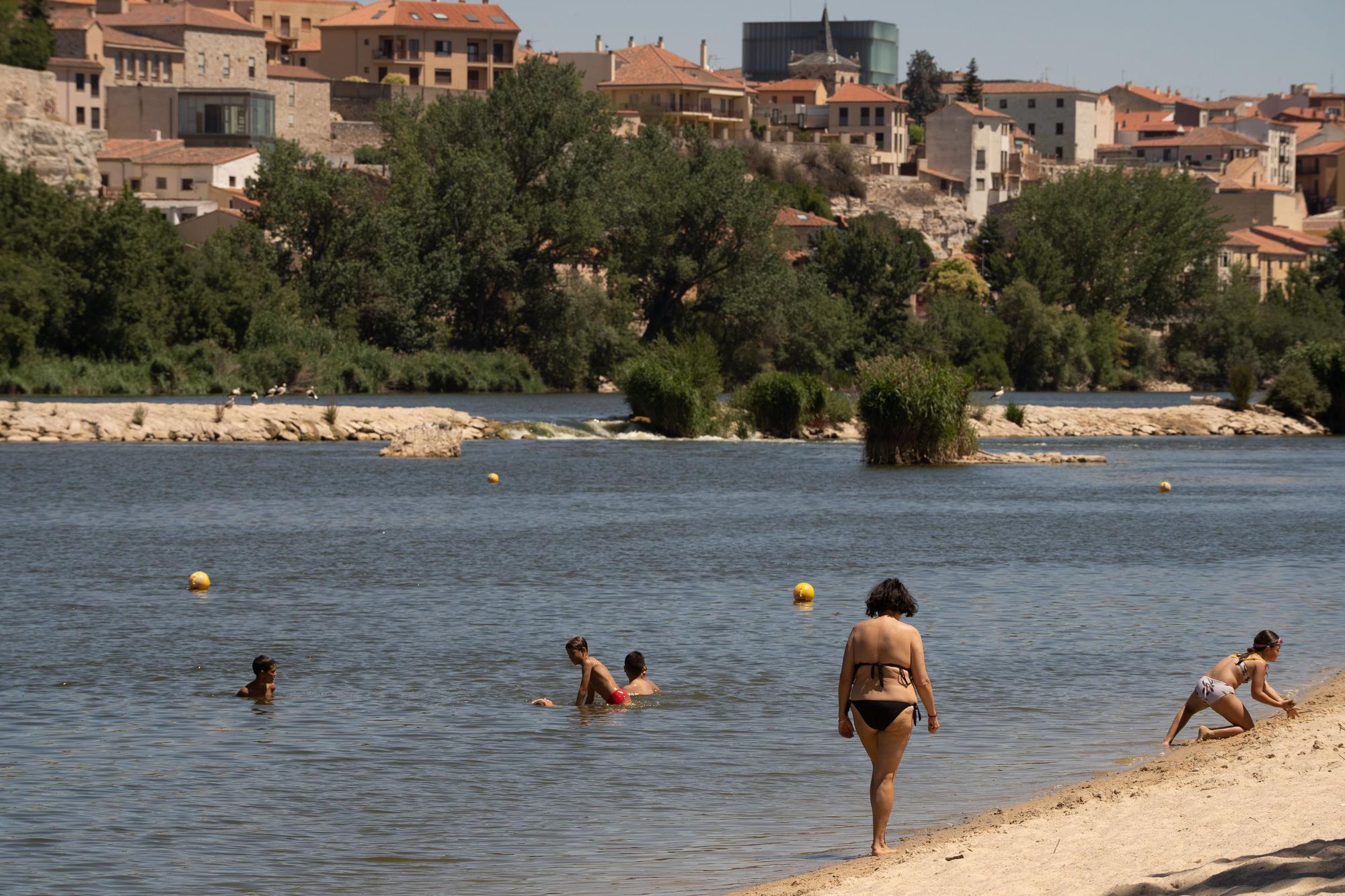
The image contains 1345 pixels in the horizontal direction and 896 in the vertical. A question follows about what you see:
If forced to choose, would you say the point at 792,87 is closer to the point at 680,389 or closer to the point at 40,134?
the point at 40,134

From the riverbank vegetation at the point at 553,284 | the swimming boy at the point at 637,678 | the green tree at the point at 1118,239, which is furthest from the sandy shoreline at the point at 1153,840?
the green tree at the point at 1118,239

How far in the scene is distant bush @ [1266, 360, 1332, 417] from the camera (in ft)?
238

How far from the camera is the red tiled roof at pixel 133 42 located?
415ft

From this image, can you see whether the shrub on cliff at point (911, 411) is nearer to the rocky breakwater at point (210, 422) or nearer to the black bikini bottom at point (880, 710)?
the rocky breakwater at point (210, 422)

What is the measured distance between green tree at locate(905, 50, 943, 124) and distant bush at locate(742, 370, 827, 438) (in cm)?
13790

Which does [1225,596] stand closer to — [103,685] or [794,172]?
[103,685]

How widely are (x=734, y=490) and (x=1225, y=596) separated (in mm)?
20439

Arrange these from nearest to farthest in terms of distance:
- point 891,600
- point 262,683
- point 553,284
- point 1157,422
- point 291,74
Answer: point 891,600
point 262,683
point 1157,422
point 553,284
point 291,74

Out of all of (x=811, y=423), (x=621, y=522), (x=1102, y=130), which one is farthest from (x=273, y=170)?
(x=1102, y=130)

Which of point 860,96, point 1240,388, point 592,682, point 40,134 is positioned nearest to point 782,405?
point 1240,388

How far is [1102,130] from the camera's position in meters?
198

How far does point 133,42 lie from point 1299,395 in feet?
280

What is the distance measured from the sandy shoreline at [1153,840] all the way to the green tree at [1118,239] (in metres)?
110

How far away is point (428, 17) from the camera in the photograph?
149000 millimetres
